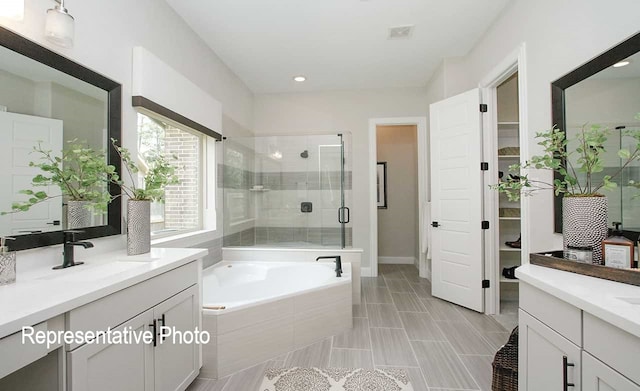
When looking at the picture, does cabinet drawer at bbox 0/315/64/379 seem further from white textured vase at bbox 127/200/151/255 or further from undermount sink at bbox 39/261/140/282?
white textured vase at bbox 127/200/151/255

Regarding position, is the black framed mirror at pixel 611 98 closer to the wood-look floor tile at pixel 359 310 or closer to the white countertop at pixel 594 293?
the white countertop at pixel 594 293

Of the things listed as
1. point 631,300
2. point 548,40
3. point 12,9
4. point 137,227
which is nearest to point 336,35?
point 548,40

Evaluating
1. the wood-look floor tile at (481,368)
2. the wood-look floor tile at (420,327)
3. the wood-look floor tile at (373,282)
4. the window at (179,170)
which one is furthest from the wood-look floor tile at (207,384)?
the wood-look floor tile at (373,282)

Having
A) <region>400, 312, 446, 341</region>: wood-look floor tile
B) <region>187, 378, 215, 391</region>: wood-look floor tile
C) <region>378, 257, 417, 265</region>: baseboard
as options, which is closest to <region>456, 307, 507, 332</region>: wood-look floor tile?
<region>400, 312, 446, 341</region>: wood-look floor tile

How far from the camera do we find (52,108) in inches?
54.3

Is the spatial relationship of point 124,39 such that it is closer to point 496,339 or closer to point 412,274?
point 496,339

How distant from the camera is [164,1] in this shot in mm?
2207

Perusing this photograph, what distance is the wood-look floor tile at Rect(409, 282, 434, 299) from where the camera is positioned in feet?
10.7

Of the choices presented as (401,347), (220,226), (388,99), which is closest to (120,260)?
(220,226)

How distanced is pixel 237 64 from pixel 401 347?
3444 mm

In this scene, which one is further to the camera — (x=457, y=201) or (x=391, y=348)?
(x=457, y=201)

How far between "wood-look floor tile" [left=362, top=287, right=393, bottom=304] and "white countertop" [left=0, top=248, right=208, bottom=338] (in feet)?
7.14

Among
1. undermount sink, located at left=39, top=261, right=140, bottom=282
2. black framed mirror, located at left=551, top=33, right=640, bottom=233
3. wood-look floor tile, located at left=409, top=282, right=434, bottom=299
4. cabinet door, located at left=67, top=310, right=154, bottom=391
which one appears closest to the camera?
cabinet door, located at left=67, top=310, right=154, bottom=391

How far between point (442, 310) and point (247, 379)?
2.04m
